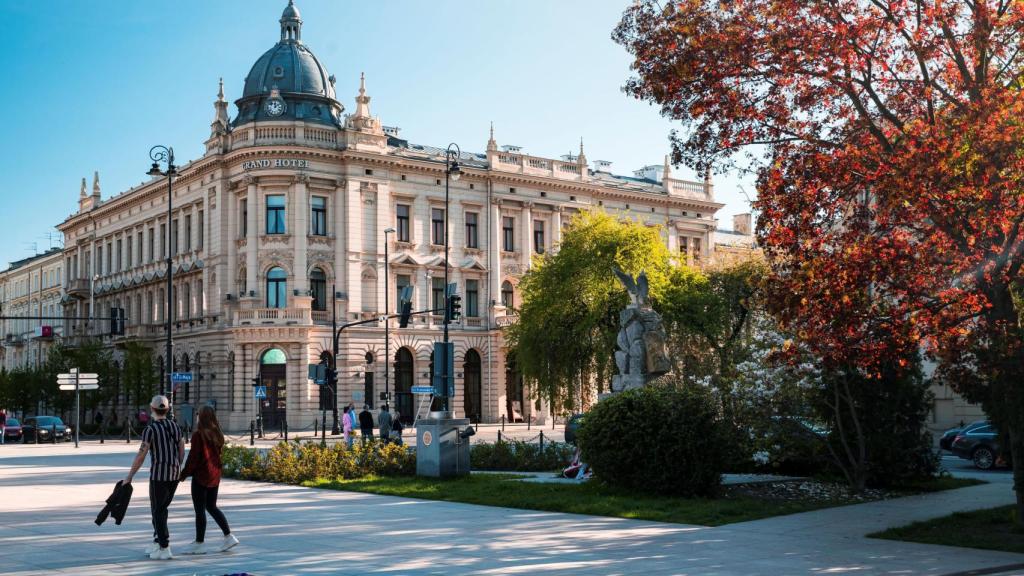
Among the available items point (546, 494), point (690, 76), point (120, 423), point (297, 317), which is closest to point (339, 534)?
point (546, 494)

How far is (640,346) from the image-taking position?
22.0 metres

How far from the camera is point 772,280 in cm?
1575

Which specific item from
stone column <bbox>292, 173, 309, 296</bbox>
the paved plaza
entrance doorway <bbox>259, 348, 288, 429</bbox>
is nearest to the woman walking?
the paved plaza

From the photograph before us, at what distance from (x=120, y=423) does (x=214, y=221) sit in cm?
1804

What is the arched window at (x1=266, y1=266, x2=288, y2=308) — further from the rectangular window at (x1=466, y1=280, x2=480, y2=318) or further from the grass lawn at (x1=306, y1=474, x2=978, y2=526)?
the grass lawn at (x1=306, y1=474, x2=978, y2=526)

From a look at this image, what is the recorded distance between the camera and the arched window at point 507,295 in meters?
66.3

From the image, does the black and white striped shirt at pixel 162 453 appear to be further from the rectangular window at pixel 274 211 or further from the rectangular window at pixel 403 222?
the rectangular window at pixel 403 222

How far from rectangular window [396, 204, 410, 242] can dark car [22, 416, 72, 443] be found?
20.0 metres

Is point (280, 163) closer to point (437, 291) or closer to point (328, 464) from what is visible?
point (437, 291)

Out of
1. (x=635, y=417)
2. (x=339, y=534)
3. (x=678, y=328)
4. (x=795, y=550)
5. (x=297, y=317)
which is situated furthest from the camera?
(x=297, y=317)

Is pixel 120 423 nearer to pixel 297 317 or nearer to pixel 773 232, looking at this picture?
pixel 297 317

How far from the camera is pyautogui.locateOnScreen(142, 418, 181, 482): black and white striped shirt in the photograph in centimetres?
1284

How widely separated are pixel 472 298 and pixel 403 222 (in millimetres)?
6426

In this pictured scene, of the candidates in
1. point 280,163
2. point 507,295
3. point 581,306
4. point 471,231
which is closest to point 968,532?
point 581,306
